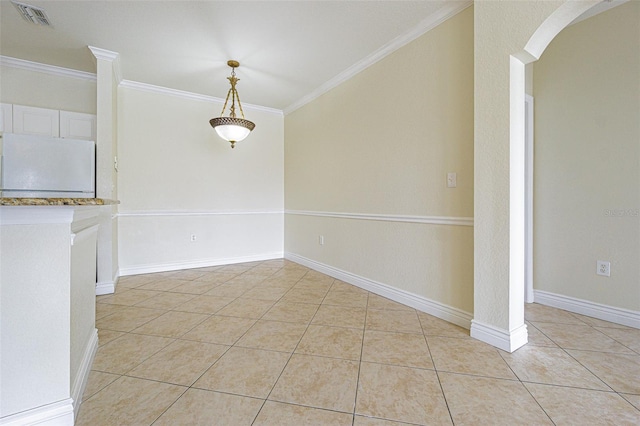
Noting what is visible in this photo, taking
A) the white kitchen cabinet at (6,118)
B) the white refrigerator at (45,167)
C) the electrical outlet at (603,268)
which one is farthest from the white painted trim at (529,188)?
the white kitchen cabinet at (6,118)

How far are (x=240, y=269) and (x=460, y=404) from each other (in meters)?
3.34

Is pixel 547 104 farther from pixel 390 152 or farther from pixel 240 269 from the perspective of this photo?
pixel 240 269

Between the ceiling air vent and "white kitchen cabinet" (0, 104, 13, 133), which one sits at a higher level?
the ceiling air vent

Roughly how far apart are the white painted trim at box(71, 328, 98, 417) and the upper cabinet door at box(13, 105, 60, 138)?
2787 mm

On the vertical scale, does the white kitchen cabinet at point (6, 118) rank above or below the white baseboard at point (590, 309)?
above

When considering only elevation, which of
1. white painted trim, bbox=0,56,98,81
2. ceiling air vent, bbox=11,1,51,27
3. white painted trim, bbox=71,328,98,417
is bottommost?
white painted trim, bbox=71,328,98,417

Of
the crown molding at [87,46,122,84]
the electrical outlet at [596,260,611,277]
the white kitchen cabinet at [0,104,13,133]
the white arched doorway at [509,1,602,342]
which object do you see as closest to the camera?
the white arched doorway at [509,1,602,342]

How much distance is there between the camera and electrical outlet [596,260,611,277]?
233 centimetres

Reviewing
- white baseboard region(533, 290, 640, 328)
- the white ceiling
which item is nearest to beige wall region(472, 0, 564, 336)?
the white ceiling

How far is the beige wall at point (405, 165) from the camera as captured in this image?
2244 mm

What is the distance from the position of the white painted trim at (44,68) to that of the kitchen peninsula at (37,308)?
3372mm

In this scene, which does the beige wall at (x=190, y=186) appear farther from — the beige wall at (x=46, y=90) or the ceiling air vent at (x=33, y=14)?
the ceiling air vent at (x=33, y=14)

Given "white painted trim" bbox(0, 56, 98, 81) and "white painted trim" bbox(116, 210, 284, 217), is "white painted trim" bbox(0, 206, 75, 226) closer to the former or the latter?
"white painted trim" bbox(116, 210, 284, 217)

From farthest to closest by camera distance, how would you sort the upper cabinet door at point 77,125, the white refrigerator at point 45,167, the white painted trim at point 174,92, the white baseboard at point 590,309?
1. the white painted trim at point 174,92
2. the upper cabinet door at point 77,125
3. the white refrigerator at point 45,167
4. the white baseboard at point 590,309
